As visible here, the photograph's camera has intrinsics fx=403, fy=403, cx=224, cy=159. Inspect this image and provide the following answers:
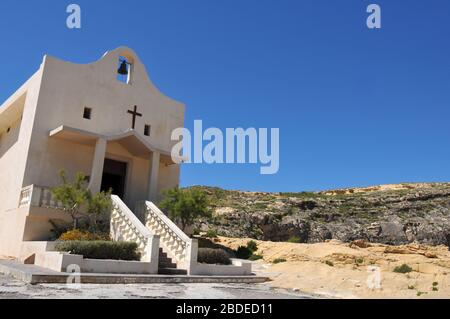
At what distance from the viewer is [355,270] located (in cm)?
1395

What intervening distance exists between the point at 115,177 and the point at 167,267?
774cm

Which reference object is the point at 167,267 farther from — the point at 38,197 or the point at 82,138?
the point at 82,138

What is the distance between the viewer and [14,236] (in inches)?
581

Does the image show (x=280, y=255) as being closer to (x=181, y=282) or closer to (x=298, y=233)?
(x=181, y=282)

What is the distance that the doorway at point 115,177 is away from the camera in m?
18.8

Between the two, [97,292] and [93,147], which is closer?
[97,292]

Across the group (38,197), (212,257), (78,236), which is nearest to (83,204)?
(38,197)

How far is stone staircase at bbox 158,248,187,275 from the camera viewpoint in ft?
39.8

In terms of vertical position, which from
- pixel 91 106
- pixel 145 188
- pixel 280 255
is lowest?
pixel 280 255

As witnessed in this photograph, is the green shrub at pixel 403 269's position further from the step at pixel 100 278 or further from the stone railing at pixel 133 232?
the stone railing at pixel 133 232

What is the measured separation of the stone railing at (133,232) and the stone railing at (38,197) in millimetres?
2137

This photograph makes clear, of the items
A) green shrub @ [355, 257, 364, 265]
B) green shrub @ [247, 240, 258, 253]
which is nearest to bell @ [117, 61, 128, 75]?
green shrub @ [247, 240, 258, 253]
